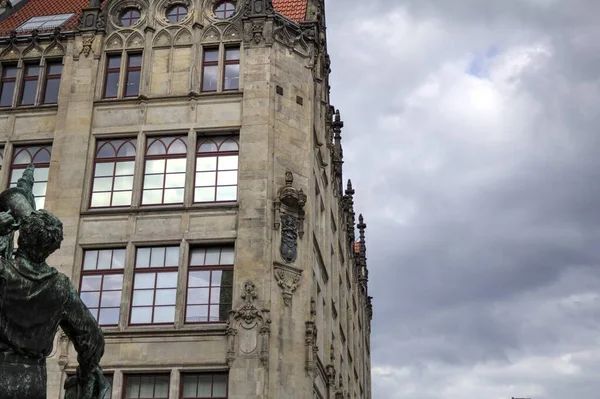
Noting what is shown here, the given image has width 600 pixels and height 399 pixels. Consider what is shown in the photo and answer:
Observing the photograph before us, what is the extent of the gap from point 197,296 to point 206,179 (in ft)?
14.9

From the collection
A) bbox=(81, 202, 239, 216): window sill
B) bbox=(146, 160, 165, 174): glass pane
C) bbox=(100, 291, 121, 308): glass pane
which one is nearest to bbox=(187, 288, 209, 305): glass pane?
bbox=(100, 291, 121, 308): glass pane

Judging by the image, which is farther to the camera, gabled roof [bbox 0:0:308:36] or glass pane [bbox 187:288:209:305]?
gabled roof [bbox 0:0:308:36]

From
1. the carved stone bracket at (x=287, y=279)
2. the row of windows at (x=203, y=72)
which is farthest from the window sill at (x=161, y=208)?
the row of windows at (x=203, y=72)

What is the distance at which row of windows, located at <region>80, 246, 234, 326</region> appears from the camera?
28469mm

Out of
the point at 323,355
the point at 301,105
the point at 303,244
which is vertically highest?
the point at 301,105

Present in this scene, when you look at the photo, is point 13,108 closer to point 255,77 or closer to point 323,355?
point 255,77

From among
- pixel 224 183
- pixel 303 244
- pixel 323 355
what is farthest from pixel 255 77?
pixel 323 355

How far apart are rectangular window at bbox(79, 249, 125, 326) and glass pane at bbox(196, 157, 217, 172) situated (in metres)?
4.16

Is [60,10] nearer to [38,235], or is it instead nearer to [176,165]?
[176,165]

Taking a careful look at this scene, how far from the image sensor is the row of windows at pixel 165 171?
3038 cm

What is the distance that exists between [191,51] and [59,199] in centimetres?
770

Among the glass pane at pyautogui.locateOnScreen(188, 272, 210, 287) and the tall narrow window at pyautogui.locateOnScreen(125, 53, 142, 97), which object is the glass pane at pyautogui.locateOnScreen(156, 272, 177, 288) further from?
the tall narrow window at pyautogui.locateOnScreen(125, 53, 142, 97)

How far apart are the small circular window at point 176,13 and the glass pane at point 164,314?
12.0m

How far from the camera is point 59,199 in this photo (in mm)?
30828
